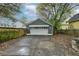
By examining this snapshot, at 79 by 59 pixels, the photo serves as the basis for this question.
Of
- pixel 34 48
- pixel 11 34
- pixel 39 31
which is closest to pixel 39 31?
pixel 39 31

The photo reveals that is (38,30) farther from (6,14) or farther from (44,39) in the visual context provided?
(6,14)

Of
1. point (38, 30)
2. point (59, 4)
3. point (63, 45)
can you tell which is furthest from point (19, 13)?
point (63, 45)

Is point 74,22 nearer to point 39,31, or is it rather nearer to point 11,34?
point 39,31

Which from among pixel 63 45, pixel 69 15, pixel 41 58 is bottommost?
pixel 41 58

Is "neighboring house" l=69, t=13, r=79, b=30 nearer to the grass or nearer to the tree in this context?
the tree

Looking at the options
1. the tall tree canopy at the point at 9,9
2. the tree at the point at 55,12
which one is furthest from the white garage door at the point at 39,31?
the tall tree canopy at the point at 9,9

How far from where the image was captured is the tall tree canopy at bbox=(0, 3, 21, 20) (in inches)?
80.4

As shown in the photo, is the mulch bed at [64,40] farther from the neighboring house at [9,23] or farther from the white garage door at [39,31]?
the neighboring house at [9,23]

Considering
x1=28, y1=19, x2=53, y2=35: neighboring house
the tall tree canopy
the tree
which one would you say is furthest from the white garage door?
the tall tree canopy

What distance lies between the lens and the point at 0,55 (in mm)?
2027

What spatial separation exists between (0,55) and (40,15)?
0.59m

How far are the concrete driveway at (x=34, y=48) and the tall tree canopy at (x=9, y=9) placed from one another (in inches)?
11.2

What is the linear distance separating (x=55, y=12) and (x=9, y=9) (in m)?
0.48

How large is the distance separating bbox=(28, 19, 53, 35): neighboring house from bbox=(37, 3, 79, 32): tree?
5 cm
